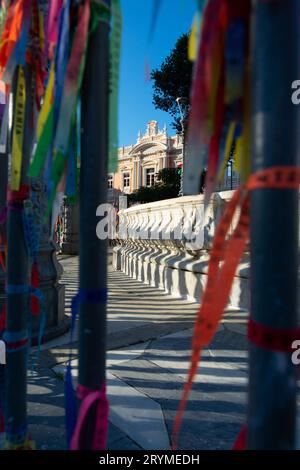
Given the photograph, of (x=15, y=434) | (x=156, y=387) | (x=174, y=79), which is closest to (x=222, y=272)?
(x=15, y=434)

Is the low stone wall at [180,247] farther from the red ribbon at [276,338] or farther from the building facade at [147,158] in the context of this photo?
the building facade at [147,158]

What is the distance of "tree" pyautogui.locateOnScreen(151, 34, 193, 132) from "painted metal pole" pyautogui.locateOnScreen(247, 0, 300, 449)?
23904mm

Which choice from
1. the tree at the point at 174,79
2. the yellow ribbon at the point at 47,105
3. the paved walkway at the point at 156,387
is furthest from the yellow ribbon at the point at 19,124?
the tree at the point at 174,79

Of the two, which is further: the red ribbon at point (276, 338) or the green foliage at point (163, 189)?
the green foliage at point (163, 189)

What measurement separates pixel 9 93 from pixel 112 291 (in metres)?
6.21

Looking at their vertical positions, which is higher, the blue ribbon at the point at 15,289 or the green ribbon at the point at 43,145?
the green ribbon at the point at 43,145

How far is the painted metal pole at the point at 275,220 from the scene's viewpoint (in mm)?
766

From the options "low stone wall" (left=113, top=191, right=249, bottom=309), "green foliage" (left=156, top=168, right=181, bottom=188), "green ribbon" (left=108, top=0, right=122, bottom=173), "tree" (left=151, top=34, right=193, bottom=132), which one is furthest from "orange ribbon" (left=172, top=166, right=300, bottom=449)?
"green foliage" (left=156, top=168, right=181, bottom=188)

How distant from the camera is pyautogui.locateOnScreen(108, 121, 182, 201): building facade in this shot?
4662 cm

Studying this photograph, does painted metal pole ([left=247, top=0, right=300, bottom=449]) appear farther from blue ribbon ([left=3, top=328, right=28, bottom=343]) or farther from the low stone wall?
the low stone wall

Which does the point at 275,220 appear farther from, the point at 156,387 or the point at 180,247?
the point at 180,247

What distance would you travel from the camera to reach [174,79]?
2405 centimetres

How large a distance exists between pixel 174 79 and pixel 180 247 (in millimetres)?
20281

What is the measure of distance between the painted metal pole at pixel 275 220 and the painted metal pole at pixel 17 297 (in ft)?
3.30
